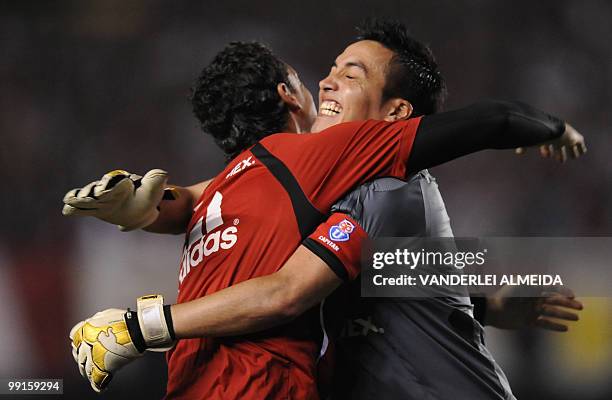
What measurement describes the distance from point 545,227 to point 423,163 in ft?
6.93

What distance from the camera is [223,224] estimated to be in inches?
68.2

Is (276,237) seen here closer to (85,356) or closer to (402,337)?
(402,337)

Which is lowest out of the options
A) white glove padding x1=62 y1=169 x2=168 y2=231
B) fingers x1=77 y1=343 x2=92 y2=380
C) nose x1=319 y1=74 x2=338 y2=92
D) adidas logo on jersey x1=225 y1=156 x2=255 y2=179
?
fingers x1=77 y1=343 x2=92 y2=380

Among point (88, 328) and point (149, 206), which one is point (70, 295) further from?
point (88, 328)

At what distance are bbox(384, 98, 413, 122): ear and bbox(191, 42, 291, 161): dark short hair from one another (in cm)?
37

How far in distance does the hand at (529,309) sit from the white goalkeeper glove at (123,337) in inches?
35.1

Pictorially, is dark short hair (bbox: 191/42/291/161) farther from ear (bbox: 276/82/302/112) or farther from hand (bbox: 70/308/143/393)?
hand (bbox: 70/308/143/393)

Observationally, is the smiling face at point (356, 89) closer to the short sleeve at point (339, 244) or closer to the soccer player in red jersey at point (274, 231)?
the soccer player in red jersey at point (274, 231)

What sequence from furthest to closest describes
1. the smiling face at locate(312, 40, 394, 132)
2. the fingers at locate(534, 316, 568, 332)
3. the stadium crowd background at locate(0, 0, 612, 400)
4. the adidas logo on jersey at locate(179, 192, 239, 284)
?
the stadium crowd background at locate(0, 0, 612, 400)
the smiling face at locate(312, 40, 394, 132)
the fingers at locate(534, 316, 568, 332)
the adidas logo on jersey at locate(179, 192, 239, 284)

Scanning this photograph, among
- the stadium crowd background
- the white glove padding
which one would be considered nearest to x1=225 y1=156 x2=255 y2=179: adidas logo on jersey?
the white glove padding

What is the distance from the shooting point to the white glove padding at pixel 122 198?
65.6 inches

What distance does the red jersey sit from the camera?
1602 millimetres

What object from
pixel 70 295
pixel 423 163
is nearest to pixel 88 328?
pixel 423 163

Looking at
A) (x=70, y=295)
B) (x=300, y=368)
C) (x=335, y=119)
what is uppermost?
(x=335, y=119)
